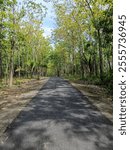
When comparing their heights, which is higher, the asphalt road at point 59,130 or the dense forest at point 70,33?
the dense forest at point 70,33

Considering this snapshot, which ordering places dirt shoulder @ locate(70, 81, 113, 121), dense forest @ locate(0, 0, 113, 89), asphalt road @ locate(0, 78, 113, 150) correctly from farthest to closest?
dense forest @ locate(0, 0, 113, 89) < dirt shoulder @ locate(70, 81, 113, 121) < asphalt road @ locate(0, 78, 113, 150)

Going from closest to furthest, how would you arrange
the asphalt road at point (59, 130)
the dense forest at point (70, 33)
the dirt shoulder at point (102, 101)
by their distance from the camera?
1. the asphalt road at point (59, 130)
2. the dirt shoulder at point (102, 101)
3. the dense forest at point (70, 33)

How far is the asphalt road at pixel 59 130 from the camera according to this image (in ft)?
27.7

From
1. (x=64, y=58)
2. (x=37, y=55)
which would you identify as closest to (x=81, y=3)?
(x=37, y=55)

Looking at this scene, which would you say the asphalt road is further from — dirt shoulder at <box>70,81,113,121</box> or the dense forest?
the dense forest

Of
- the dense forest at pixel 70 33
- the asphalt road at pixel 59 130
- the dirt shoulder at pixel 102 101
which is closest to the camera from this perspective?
the asphalt road at pixel 59 130

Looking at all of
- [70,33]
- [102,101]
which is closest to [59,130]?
[102,101]

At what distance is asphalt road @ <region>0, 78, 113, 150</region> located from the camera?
27.7ft

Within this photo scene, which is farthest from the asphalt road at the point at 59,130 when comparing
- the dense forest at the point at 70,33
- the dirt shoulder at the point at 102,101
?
the dense forest at the point at 70,33

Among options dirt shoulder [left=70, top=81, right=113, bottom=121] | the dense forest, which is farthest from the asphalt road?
the dense forest

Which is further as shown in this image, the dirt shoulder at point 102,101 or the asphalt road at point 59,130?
the dirt shoulder at point 102,101

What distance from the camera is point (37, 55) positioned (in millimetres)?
71812

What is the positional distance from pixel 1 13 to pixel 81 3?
11.4 meters

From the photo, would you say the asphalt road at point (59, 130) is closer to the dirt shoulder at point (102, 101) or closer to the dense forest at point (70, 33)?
the dirt shoulder at point (102, 101)
